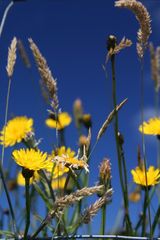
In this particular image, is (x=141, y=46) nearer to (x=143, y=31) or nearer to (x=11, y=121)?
(x=143, y=31)

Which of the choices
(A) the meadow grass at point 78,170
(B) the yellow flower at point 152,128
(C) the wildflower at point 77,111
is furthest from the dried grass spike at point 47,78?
(C) the wildflower at point 77,111

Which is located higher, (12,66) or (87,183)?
(12,66)

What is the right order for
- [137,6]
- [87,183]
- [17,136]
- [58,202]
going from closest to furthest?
[58,202]
[137,6]
[87,183]
[17,136]

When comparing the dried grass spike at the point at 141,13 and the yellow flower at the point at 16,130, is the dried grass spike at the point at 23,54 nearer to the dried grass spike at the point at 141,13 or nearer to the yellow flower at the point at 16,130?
the yellow flower at the point at 16,130

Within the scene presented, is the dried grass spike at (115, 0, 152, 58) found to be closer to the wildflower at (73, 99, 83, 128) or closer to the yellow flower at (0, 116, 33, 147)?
the yellow flower at (0, 116, 33, 147)

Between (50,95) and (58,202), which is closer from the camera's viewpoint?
(58,202)

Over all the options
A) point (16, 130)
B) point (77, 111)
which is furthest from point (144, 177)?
point (77, 111)

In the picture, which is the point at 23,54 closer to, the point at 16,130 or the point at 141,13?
the point at 16,130

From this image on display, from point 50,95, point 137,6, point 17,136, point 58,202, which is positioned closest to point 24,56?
point 17,136
